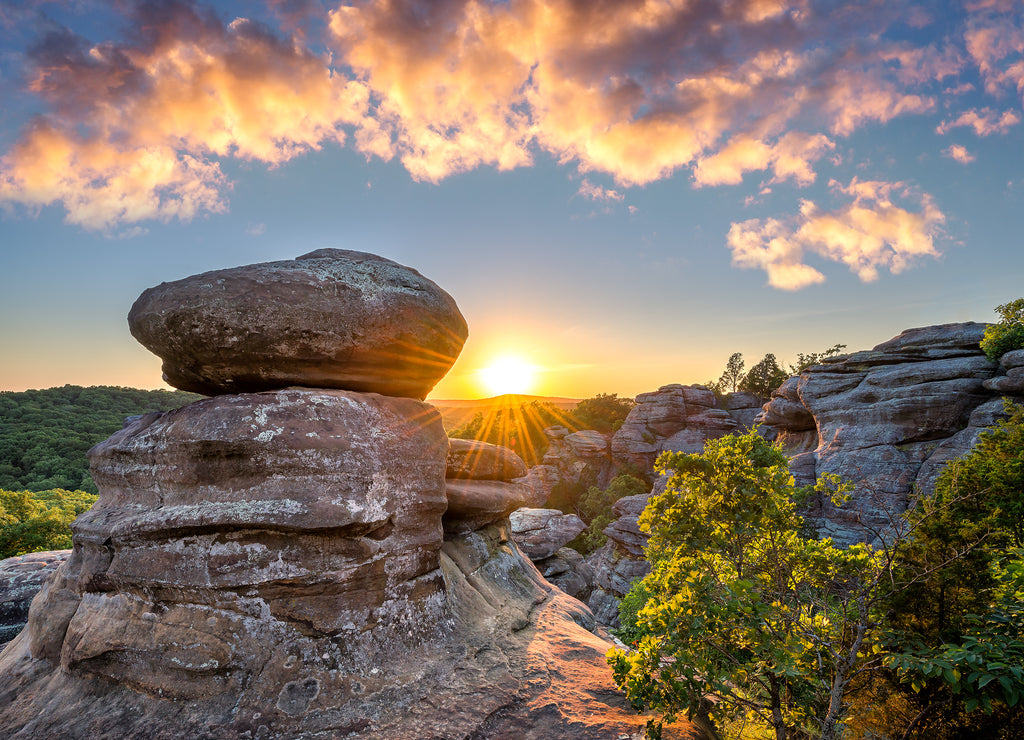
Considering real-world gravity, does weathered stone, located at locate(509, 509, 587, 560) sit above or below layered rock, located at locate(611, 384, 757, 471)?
below

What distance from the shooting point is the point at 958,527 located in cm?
707

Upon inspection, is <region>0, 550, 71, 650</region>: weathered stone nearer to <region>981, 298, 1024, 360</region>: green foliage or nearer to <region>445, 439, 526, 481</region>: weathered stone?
<region>445, 439, 526, 481</region>: weathered stone

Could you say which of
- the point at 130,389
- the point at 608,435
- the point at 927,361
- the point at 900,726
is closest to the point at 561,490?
the point at 608,435

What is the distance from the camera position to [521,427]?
5906cm

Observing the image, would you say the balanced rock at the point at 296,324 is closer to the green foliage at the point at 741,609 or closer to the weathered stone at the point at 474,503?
the weathered stone at the point at 474,503

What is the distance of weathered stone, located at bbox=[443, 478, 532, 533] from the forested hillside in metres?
26.1

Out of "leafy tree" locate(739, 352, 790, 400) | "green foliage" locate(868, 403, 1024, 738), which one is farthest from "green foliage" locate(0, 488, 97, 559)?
"leafy tree" locate(739, 352, 790, 400)

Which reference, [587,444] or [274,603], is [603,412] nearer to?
[587,444]

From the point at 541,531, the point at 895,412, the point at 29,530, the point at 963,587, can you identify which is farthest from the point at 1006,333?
the point at 29,530

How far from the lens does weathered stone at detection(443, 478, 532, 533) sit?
31.6ft

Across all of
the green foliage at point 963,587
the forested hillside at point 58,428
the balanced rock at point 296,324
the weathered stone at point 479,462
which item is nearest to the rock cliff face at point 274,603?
the balanced rock at point 296,324

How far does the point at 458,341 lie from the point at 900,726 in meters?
9.94

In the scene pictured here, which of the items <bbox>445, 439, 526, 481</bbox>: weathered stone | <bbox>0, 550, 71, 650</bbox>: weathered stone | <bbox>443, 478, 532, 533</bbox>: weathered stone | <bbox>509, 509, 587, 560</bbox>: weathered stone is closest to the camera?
<bbox>0, 550, 71, 650</bbox>: weathered stone

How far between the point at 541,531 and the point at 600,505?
61.9 feet
